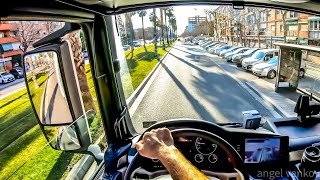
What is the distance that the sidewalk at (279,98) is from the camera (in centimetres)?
269

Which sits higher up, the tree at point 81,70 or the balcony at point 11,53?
the balcony at point 11,53

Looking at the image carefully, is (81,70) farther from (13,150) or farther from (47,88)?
(13,150)

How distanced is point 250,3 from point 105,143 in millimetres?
1914

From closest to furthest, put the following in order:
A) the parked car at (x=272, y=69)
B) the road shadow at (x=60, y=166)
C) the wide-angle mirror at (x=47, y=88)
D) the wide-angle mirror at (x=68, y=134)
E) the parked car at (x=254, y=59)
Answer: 1. the wide-angle mirror at (x=47, y=88)
2. the wide-angle mirror at (x=68, y=134)
3. the parked car at (x=272, y=69)
4. the road shadow at (x=60, y=166)
5. the parked car at (x=254, y=59)

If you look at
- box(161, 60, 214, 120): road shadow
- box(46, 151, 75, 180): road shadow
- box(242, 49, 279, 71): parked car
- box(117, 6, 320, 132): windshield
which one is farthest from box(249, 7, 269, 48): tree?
box(46, 151, 75, 180): road shadow

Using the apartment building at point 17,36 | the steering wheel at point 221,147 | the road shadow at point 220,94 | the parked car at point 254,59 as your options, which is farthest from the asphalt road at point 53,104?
the parked car at point 254,59

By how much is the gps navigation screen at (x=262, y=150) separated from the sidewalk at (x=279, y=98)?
652 mm

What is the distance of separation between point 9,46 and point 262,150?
6.25 feet

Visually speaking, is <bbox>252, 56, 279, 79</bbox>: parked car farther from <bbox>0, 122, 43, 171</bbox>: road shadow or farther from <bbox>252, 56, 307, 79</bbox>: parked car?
<bbox>0, 122, 43, 171</bbox>: road shadow

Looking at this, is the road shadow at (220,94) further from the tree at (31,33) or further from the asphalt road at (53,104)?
the tree at (31,33)

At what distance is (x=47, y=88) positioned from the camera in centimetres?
180

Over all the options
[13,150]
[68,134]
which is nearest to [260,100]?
[68,134]

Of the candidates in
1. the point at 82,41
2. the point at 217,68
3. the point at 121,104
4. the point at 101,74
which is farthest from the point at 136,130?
the point at 217,68

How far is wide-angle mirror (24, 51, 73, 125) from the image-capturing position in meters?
1.63
